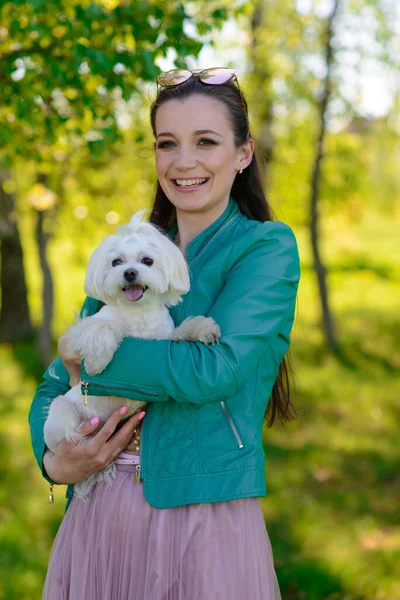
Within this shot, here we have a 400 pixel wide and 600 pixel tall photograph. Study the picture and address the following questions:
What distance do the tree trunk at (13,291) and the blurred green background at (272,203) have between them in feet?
0.08

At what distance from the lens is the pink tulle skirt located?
6.98 feet

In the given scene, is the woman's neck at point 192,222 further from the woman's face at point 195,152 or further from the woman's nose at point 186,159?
the woman's nose at point 186,159

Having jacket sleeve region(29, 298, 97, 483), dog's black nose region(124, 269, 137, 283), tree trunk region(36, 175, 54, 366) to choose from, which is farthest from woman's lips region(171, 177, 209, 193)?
tree trunk region(36, 175, 54, 366)

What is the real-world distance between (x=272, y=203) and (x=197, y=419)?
5.13ft

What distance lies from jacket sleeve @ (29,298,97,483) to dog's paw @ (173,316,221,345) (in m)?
0.52

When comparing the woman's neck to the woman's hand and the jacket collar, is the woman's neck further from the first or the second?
the woman's hand

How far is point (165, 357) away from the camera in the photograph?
204cm

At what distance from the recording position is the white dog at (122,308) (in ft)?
7.49

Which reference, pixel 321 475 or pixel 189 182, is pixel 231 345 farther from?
pixel 321 475

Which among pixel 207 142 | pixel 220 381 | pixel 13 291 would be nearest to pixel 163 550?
pixel 220 381

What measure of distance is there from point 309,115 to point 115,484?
9.68 m

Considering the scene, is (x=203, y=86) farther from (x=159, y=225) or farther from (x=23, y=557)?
(x=23, y=557)

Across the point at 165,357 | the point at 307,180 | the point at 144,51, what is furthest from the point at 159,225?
the point at 307,180

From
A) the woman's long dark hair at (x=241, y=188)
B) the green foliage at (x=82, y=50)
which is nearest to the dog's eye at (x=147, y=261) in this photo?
the woman's long dark hair at (x=241, y=188)
